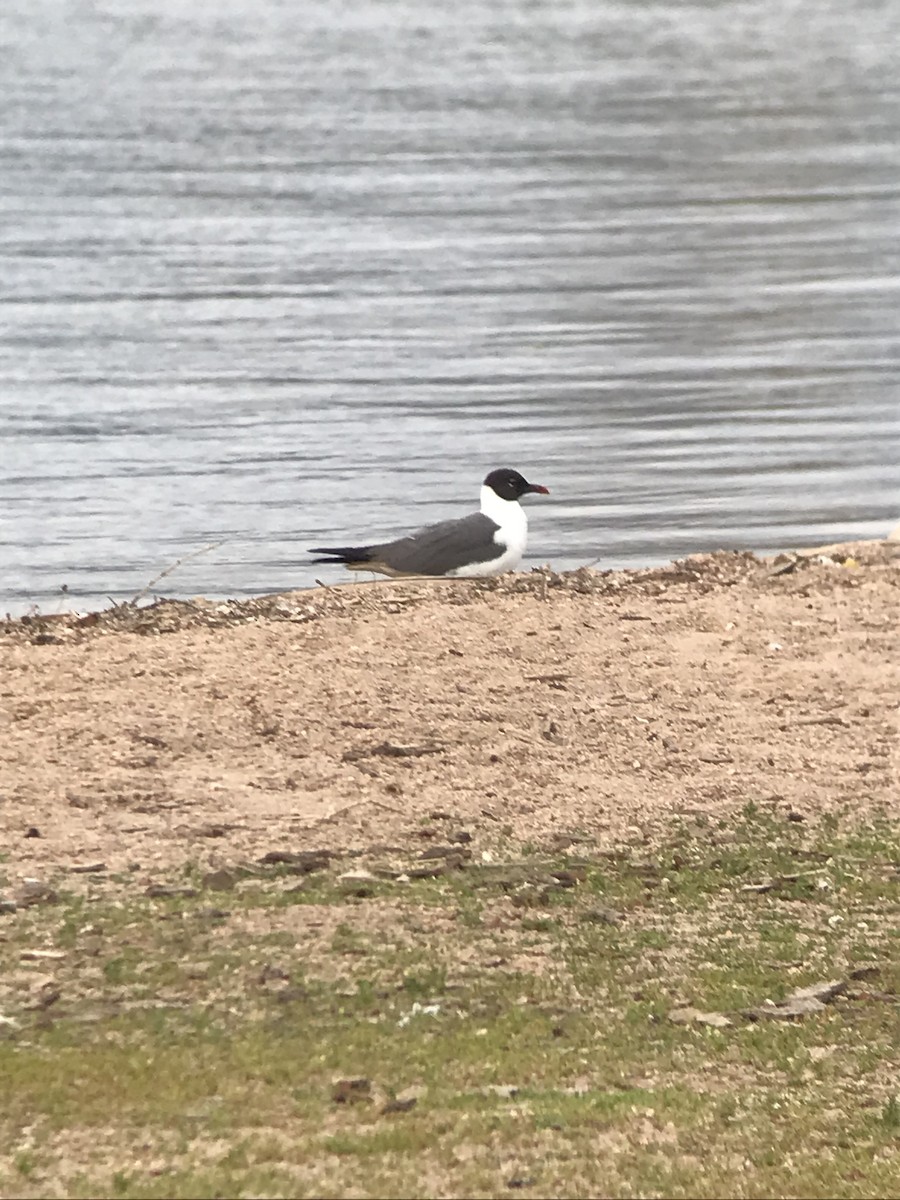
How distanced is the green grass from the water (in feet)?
17.8

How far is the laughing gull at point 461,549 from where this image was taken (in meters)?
10.1

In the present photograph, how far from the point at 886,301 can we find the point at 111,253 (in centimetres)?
819

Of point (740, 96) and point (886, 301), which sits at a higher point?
point (740, 96)

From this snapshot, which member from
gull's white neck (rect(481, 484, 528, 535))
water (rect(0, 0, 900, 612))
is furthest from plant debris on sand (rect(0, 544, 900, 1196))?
water (rect(0, 0, 900, 612))

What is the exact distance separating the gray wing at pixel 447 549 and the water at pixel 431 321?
109 cm

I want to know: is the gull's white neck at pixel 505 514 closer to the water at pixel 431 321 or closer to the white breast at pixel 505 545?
the white breast at pixel 505 545

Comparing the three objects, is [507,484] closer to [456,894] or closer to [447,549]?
[447,549]

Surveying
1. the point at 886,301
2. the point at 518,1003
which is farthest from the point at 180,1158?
the point at 886,301

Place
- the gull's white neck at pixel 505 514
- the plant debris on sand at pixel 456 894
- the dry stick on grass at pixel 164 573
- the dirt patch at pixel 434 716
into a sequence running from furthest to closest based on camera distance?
the gull's white neck at pixel 505 514, the dry stick on grass at pixel 164 573, the dirt patch at pixel 434 716, the plant debris on sand at pixel 456 894

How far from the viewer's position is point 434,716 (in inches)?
284

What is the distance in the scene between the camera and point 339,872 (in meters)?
5.81

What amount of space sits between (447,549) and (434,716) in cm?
306

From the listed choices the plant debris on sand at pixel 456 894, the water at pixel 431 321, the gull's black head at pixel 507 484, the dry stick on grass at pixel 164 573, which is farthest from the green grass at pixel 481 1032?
the water at pixel 431 321

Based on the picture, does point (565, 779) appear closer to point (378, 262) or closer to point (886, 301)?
point (886, 301)
